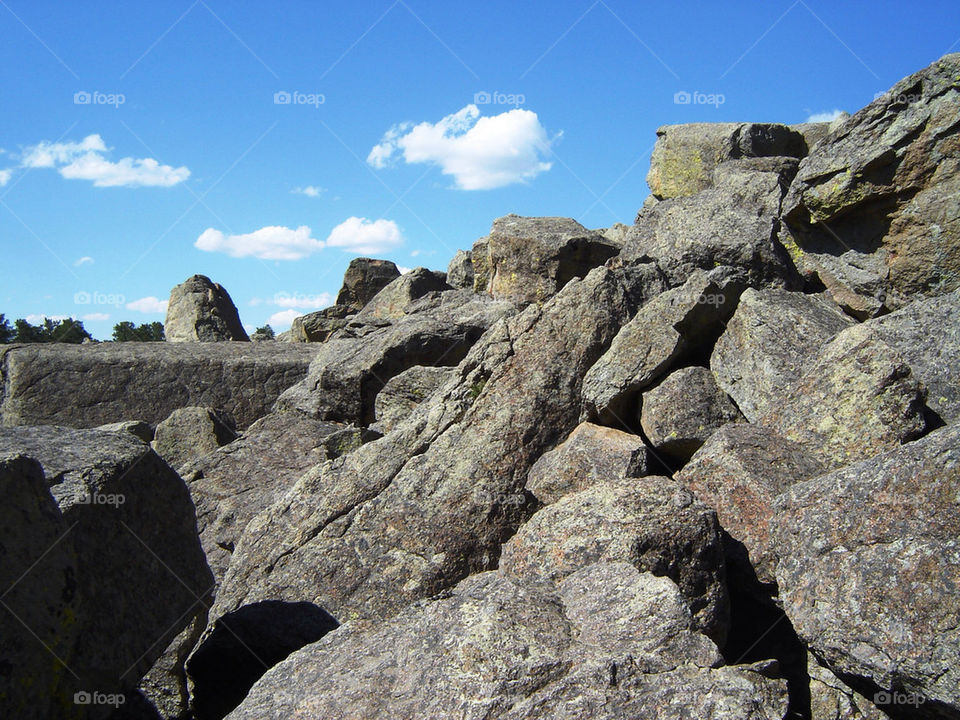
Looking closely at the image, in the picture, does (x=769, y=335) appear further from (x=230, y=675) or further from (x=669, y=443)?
(x=230, y=675)

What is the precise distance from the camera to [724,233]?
11766 millimetres

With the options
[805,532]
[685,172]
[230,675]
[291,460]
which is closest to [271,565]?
[230,675]

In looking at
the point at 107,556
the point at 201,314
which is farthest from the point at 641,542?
the point at 201,314

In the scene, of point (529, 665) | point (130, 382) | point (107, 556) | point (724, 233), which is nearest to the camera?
point (529, 665)

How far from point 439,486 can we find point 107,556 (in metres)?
3.74

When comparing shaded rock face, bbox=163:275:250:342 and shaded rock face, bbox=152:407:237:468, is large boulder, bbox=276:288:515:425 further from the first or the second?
shaded rock face, bbox=163:275:250:342

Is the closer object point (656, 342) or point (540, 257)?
point (656, 342)

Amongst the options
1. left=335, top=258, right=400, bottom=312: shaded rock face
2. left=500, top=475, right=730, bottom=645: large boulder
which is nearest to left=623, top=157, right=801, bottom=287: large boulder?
left=500, top=475, right=730, bottom=645: large boulder

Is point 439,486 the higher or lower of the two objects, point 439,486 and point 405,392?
the lower

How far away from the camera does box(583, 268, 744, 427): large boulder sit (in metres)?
9.59

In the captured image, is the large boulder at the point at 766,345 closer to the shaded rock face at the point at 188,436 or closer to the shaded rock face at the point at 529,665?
the shaded rock face at the point at 529,665

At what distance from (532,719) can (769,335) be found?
6073mm

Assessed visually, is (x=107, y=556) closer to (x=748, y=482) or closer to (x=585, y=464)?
(x=585, y=464)

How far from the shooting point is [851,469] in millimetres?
6676
